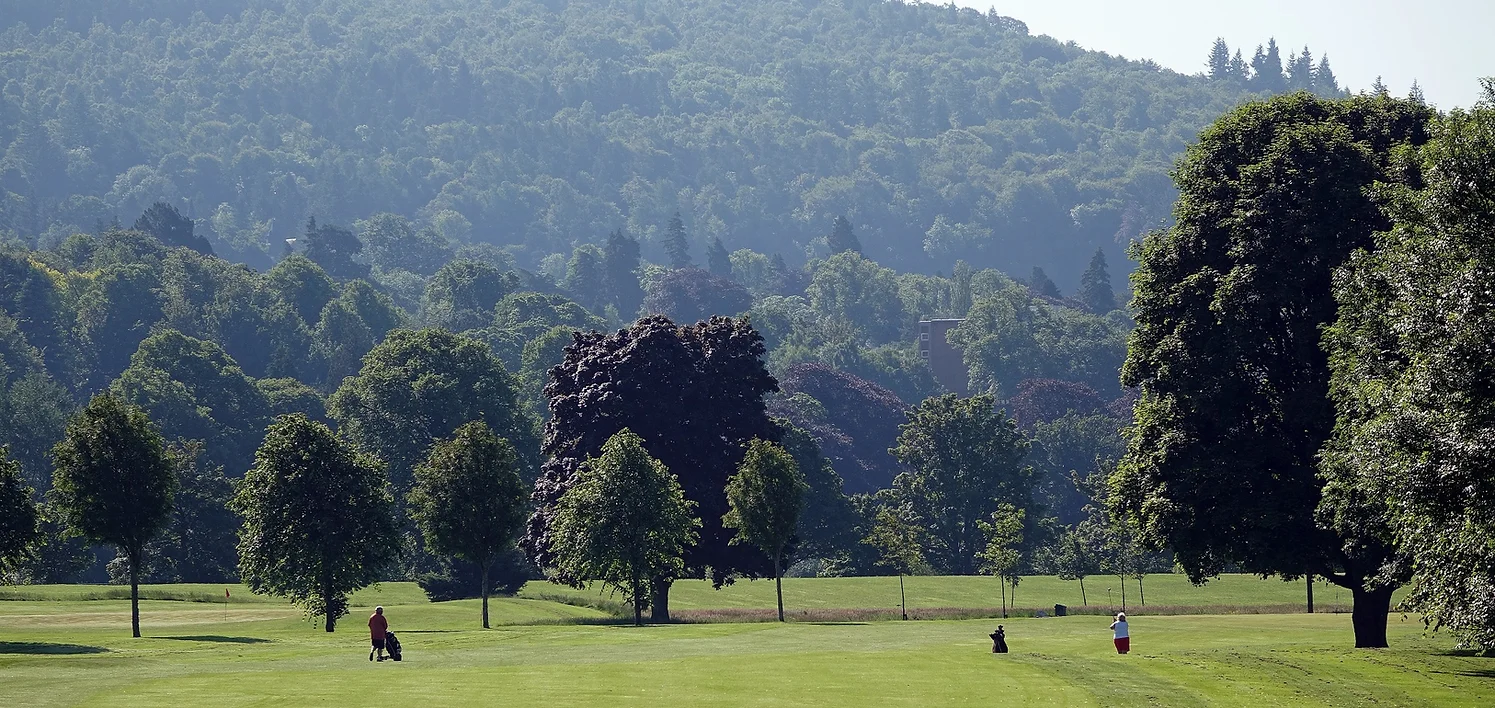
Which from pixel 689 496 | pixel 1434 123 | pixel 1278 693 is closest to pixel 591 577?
pixel 689 496

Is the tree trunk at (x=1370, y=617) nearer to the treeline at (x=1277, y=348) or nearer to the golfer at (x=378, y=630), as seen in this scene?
the treeline at (x=1277, y=348)

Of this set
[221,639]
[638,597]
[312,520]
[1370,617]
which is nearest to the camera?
[1370,617]

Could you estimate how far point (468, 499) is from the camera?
79.6 m

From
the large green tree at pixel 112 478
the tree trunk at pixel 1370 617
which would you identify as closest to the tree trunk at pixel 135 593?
the large green tree at pixel 112 478

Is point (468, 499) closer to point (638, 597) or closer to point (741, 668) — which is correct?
point (638, 597)

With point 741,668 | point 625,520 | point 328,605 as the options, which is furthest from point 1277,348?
point 328,605

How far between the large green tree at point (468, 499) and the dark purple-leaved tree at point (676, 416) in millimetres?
5937

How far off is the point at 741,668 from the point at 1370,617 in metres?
22.1

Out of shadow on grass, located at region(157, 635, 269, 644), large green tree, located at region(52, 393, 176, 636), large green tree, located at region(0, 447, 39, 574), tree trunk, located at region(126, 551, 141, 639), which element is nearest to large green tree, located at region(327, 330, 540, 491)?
large green tree, located at region(52, 393, 176, 636)

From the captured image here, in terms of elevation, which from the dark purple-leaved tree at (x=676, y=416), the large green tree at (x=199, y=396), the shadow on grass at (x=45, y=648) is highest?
the large green tree at (x=199, y=396)

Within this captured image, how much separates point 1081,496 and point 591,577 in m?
114

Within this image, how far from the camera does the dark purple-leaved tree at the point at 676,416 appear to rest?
87.2 metres

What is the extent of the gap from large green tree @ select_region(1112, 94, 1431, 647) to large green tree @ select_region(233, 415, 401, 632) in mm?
33893

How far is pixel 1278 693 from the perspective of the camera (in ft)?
144
